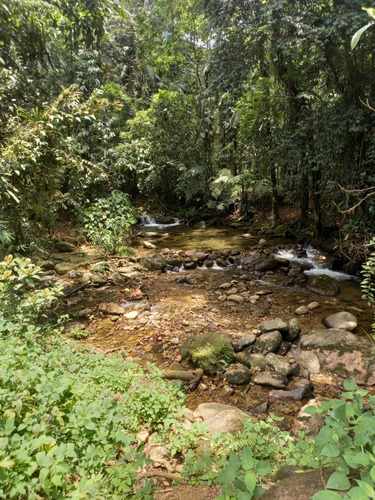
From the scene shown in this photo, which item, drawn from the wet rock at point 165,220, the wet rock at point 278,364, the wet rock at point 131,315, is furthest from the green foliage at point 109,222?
the wet rock at point 278,364

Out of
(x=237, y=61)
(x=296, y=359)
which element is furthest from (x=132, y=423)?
(x=237, y=61)

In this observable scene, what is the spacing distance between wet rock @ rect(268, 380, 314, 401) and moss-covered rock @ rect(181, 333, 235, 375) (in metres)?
0.69

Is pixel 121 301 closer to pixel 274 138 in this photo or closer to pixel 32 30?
pixel 32 30

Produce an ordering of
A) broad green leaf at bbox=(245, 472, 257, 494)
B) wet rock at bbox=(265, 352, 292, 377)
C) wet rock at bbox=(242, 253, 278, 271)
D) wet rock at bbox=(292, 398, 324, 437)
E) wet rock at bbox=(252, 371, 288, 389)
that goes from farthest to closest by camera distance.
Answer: wet rock at bbox=(242, 253, 278, 271) → wet rock at bbox=(265, 352, 292, 377) → wet rock at bbox=(252, 371, 288, 389) → wet rock at bbox=(292, 398, 324, 437) → broad green leaf at bbox=(245, 472, 257, 494)

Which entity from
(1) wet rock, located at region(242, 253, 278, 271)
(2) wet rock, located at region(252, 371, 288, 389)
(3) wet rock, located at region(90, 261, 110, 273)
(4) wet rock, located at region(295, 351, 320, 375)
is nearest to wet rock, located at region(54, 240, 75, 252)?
(3) wet rock, located at region(90, 261, 110, 273)

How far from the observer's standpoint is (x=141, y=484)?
1.94m

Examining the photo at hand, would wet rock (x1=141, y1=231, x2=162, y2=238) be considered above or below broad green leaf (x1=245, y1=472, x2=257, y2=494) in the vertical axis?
below

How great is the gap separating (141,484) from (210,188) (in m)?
12.1

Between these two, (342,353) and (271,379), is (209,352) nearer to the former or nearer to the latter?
(271,379)

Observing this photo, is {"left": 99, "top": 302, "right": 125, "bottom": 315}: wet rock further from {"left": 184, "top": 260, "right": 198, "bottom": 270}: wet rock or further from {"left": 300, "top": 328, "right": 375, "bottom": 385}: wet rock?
{"left": 300, "top": 328, "right": 375, "bottom": 385}: wet rock

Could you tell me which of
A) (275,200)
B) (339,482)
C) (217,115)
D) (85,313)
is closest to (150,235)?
(275,200)

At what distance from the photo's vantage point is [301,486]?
1241mm

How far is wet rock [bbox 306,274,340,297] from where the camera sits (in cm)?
612

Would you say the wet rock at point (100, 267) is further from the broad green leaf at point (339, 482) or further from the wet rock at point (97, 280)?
the broad green leaf at point (339, 482)
